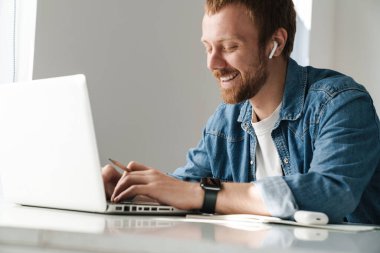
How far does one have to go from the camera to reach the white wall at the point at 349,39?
4.07 m

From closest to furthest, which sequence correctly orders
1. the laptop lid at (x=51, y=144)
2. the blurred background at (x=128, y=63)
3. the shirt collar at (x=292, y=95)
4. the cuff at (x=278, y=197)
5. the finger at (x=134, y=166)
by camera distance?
1. the laptop lid at (x=51, y=144)
2. the cuff at (x=278, y=197)
3. the finger at (x=134, y=166)
4. the shirt collar at (x=292, y=95)
5. the blurred background at (x=128, y=63)

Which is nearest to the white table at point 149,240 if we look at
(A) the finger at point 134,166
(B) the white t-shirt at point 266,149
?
(A) the finger at point 134,166

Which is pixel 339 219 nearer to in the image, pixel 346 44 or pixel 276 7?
pixel 276 7

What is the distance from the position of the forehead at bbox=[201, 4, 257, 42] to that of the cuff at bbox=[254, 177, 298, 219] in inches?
23.6

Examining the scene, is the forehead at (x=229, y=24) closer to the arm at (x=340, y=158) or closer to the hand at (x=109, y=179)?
the arm at (x=340, y=158)

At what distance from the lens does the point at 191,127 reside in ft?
10.2

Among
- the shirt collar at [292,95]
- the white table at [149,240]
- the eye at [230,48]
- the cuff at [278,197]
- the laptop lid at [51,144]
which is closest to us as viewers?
the white table at [149,240]

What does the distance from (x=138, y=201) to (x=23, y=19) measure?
3.90ft

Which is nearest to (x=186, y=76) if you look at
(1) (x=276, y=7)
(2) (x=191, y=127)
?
(2) (x=191, y=127)

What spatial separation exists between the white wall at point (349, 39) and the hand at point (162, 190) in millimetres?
2811

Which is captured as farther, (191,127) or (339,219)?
(191,127)

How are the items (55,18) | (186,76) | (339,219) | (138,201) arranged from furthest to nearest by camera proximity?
(186,76) → (55,18) → (138,201) → (339,219)

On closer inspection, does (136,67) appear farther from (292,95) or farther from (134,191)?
(134,191)

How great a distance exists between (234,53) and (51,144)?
2.51 feet
